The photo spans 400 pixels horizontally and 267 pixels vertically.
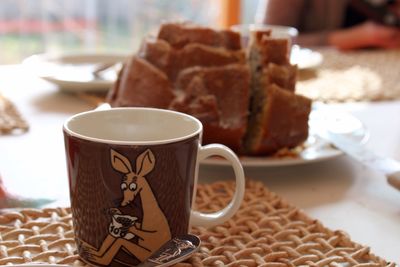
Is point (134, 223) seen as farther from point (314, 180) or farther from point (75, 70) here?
point (75, 70)

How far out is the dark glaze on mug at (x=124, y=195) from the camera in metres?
0.47

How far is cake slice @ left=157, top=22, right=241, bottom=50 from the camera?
30.7 inches

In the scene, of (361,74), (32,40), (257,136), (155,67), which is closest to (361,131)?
(257,136)

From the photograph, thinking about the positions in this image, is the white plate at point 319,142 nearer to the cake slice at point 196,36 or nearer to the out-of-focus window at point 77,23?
the cake slice at point 196,36

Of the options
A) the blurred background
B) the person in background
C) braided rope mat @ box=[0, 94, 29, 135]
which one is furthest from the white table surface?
the blurred background

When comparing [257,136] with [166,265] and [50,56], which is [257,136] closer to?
[166,265]

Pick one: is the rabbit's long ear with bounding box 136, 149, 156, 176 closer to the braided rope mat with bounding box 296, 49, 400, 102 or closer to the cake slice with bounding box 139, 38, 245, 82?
the cake slice with bounding box 139, 38, 245, 82

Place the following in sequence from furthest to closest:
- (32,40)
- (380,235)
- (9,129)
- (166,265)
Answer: (32,40)
(9,129)
(380,235)
(166,265)

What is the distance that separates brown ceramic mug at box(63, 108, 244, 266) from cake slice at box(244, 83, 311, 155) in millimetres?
246

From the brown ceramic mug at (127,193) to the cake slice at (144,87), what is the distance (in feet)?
0.80

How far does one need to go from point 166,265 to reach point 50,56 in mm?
875

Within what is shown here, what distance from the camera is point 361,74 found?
4.25 feet

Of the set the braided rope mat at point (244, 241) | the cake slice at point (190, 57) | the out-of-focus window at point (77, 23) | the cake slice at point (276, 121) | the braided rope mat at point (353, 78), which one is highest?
the cake slice at point (190, 57)

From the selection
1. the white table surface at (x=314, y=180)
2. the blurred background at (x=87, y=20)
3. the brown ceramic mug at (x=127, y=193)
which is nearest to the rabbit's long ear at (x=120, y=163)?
the brown ceramic mug at (x=127, y=193)
